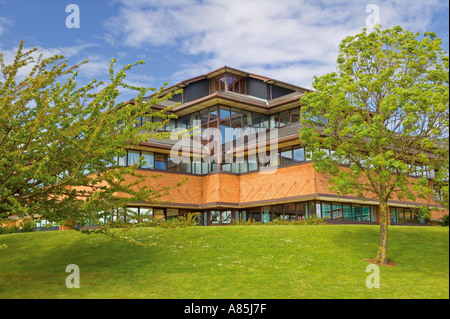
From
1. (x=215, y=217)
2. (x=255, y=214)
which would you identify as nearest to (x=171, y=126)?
(x=215, y=217)

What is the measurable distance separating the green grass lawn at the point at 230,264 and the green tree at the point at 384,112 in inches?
101

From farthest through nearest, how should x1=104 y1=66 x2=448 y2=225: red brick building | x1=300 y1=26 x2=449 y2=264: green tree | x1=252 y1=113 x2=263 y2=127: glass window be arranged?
x1=252 y1=113 x2=263 y2=127: glass window, x1=104 y1=66 x2=448 y2=225: red brick building, x1=300 y1=26 x2=449 y2=264: green tree

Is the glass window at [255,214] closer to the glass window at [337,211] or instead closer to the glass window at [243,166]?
the glass window at [243,166]

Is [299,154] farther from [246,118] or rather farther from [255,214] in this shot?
[246,118]

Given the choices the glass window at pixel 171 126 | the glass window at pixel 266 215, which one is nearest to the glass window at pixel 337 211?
the glass window at pixel 266 215

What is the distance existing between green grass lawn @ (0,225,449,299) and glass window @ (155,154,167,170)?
985 cm

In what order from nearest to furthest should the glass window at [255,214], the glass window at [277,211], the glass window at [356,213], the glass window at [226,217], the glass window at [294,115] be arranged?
the glass window at [277,211]
the glass window at [356,213]
the glass window at [255,214]
the glass window at [226,217]
the glass window at [294,115]

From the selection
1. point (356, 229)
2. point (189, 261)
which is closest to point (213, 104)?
point (356, 229)

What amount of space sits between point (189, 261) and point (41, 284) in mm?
5653

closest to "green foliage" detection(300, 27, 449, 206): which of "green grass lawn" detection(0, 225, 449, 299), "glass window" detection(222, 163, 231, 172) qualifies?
"green grass lawn" detection(0, 225, 449, 299)

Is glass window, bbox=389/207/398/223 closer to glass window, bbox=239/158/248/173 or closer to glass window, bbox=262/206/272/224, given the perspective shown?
glass window, bbox=262/206/272/224

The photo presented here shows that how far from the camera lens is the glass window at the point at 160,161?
36459 millimetres

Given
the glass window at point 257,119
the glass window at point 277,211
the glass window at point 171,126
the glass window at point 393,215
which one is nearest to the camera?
the glass window at point 277,211

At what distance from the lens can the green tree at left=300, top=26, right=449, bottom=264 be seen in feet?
62.4
